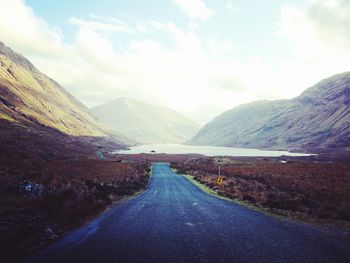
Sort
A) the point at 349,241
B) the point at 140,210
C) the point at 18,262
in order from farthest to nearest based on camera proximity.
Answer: the point at 140,210, the point at 349,241, the point at 18,262

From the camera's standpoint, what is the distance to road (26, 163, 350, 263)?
38.1ft

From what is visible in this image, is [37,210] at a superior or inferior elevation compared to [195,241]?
superior

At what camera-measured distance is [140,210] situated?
73.6 feet

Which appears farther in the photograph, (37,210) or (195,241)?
(37,210)

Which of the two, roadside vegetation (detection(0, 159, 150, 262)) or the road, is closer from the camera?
the road

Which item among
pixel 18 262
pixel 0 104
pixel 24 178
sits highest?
pixel 0 104

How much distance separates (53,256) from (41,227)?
468 centimetres

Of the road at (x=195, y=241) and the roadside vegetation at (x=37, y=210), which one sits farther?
the roadside vegetation at (x=37, y=210)

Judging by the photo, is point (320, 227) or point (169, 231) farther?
point (320, 227)

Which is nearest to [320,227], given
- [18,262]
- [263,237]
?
[263,237]

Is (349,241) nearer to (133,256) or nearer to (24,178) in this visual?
(133,256)

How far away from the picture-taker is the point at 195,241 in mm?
13867

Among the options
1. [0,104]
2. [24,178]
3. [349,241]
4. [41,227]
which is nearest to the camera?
[349,241]

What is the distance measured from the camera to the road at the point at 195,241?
11625mm
